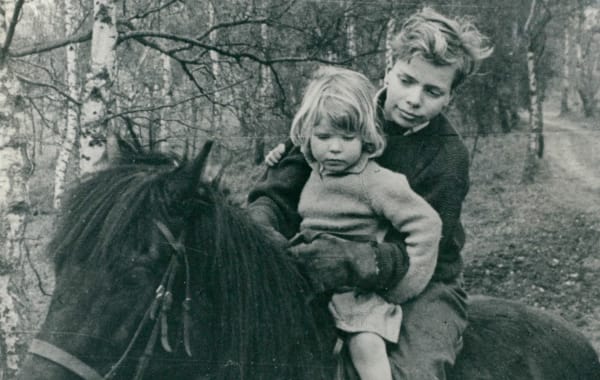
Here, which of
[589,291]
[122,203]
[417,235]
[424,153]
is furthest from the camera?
[589,291]

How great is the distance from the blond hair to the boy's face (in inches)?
11.8

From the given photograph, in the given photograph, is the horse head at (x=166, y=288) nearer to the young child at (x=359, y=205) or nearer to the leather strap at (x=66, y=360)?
the leather strap at (x=66, y=360)

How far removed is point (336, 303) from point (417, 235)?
444mm

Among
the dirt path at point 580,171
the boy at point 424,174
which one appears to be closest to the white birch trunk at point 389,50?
the boy at point 424,174

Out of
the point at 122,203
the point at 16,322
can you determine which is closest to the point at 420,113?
the point at 122,203

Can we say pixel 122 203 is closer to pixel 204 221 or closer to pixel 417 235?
pixel 204 221

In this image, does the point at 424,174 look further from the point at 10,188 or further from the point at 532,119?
the point at 532,119

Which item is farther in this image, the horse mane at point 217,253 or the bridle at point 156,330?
the horse mane at point 217,253

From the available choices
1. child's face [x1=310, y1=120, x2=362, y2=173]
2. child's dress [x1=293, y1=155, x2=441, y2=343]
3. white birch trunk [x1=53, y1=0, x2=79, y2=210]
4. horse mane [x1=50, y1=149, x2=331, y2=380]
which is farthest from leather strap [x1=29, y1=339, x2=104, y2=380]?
white birch trunk [x1=53, y1=0, x2=79, y2=210]

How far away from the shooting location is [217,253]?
2.33 metres

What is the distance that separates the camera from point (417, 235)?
2.62 m

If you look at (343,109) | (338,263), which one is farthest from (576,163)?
(338,263)

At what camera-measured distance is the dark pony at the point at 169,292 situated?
206 centimetres

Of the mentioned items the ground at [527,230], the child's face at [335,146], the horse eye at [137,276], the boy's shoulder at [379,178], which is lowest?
the ground at [527,230]
